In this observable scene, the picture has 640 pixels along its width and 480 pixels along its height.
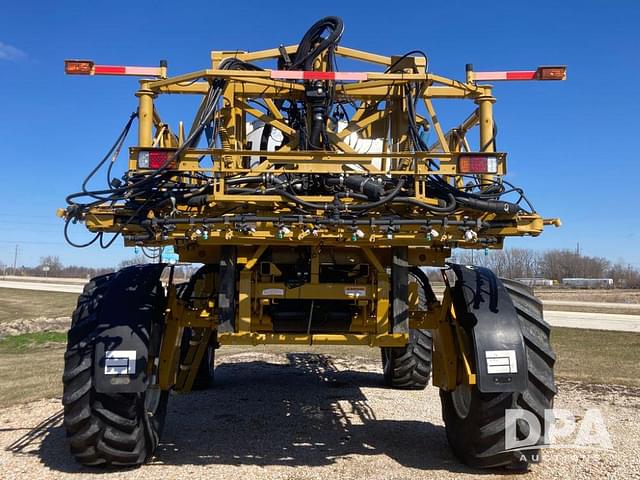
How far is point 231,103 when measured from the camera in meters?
5.73

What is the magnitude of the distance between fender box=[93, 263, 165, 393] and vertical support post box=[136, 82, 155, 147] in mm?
1345

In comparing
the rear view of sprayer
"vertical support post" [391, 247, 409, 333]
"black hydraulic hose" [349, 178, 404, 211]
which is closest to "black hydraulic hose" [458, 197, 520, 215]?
the rear view of sprayer

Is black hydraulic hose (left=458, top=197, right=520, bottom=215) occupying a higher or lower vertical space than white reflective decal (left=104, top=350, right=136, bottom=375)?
higher

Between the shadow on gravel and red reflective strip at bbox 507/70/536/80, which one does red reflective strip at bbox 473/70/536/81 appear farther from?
the shadow on gravel

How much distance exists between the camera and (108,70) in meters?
5.71

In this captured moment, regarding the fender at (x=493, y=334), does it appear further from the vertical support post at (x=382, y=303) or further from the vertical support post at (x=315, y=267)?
the vertical support post at (x=315, y=267)

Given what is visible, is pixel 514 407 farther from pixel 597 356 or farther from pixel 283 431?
pixel 597 356

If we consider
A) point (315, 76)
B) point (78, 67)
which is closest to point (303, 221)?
point (315, 76)

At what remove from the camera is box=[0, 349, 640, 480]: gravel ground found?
493 centimetres

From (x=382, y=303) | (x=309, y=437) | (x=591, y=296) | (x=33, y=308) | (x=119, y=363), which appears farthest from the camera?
(x=591, y=296)

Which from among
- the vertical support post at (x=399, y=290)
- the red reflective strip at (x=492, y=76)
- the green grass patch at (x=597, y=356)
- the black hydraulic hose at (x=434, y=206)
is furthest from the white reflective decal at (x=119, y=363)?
the green grass patch at (x=597, y=356)

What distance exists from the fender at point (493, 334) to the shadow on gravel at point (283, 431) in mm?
934

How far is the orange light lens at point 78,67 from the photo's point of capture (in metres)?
5.60

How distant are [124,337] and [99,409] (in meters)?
0.63
